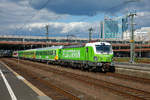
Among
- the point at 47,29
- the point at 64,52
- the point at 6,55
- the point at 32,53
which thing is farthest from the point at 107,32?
the point at 64,52

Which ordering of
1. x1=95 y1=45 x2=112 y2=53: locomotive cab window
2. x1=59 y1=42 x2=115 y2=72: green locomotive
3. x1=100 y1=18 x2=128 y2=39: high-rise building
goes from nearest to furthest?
x1=59 y1=42 x2=115 y2=72: green locomotive < x1=95 y1=45 x2=112 y2=53: locomotive cab window < x1=100 y1=18 x2=128 y2=39: high-rise building

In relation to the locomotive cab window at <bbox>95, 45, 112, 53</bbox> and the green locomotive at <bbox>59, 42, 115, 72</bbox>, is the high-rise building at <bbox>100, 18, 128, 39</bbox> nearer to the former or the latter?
the green locomotive at <bbox>59, 42, 115, 72</bbox>

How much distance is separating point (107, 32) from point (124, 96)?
14905cm

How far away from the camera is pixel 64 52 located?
106 feet

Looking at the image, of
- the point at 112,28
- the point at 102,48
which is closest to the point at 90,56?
the point at 102,48

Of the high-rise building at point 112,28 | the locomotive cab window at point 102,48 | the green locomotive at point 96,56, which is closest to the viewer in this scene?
the green locomotive at point 96,56

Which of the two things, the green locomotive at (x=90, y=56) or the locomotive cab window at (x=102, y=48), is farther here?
the locomotive cab window at (x=102, y=48)

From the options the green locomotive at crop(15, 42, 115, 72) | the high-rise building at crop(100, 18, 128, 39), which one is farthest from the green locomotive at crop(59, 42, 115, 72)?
the high-rise building at crop(100, 18, 128, 39)

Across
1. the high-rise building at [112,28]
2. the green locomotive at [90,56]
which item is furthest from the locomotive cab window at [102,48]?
the high-rise building at [112,28]

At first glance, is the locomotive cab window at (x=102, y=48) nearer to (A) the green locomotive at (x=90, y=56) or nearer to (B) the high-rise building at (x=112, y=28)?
(A) the green locomotive at (x=90, y=56)

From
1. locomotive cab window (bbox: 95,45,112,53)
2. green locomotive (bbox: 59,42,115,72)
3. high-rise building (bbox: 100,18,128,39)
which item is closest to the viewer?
green locomotive (bbox: 59,42,115,72)

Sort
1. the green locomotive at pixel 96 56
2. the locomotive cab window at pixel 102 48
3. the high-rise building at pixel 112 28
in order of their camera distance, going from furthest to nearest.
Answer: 1. the high-rise building at pixel 112 28
2. the locomotive cab window at pixel 102 48
3. the green locomotive at pixel 96 56

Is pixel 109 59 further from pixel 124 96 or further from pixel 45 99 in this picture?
pixel 45 99

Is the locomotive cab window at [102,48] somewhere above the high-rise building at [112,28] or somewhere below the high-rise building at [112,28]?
below
